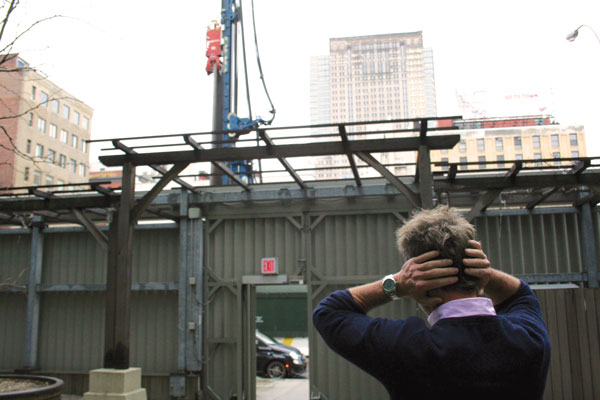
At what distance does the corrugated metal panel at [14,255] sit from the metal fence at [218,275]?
74mm

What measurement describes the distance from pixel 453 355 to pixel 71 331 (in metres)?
11.5

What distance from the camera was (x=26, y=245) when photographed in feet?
39.9

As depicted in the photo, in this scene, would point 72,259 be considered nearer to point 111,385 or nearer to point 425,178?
point 111,385

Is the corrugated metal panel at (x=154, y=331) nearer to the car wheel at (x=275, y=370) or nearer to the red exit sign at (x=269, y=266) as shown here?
the red exit sign at (x=269, y=266)

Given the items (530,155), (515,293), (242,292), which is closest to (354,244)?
(242,292)

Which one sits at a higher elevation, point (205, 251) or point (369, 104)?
point (369, 104)

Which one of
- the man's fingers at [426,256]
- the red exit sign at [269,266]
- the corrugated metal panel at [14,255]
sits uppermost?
the corrugated metal panel at [14,255]

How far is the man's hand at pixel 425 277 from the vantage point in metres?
1.69

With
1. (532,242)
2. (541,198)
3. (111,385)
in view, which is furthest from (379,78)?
(111,385)

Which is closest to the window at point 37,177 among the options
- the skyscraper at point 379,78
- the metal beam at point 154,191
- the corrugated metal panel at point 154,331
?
the corrugated metal panel at point 154,331

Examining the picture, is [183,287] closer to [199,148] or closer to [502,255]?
[199,148]

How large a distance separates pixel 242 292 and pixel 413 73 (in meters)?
154

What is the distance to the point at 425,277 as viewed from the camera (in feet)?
5.59

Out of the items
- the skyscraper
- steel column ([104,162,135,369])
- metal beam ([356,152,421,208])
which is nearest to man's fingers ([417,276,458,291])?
metal beam ([356,152,421,208])
